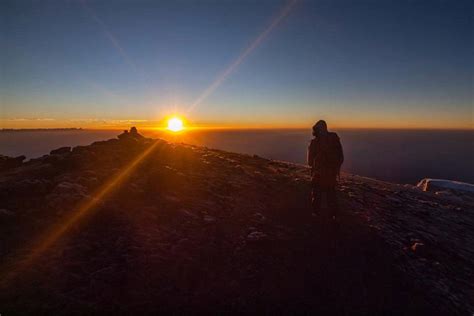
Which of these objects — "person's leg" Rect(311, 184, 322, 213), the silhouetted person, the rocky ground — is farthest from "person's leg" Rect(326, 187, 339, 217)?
the rocky ground

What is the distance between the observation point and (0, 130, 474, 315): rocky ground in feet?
21.4

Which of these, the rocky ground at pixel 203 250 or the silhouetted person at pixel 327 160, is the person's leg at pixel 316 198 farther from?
the rocky ground at pixel 203 250

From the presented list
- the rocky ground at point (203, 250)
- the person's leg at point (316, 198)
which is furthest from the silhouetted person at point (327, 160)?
the rocky ground at point (203, 250)

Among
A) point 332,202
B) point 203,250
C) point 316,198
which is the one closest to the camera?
point 203,250

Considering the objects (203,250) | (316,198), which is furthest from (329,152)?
(203,250)

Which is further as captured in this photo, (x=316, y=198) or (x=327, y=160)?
(x=316, y=198)

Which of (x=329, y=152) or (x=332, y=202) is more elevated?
(x=329, y=152)

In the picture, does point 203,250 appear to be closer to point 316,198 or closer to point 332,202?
point 316,198

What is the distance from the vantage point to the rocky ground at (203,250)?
6.54m

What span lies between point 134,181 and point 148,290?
6.85 meters

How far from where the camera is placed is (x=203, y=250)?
334 inches

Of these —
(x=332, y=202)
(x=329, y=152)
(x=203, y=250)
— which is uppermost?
(x=329, y=152)

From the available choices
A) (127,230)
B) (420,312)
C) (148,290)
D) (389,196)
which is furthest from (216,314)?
(389,196)

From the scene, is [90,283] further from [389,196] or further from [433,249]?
[389,196]
